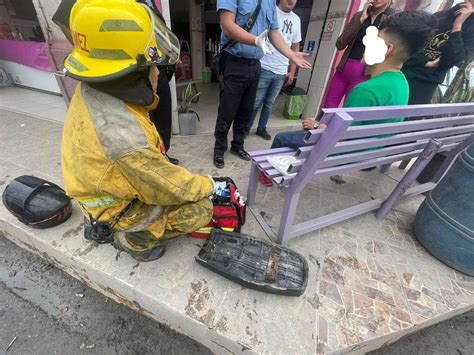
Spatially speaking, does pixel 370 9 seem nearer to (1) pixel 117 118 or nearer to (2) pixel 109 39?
(2) pixel 109 39

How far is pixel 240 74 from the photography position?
245 centimetres

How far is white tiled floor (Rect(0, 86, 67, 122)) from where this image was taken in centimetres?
416

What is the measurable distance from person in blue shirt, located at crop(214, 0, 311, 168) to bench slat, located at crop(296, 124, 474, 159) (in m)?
0.90

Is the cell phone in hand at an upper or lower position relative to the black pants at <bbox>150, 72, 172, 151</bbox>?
upper

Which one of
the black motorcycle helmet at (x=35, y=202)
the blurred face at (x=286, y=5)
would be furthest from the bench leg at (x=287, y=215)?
the blurred face at (x=286, y=5)

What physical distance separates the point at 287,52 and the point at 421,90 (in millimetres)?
1798

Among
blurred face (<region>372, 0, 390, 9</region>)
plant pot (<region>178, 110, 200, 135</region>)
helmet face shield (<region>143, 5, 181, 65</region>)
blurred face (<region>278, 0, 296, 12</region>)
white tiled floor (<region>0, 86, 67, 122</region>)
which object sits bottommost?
white tiled floor (<region>0, 86, 67, 122</region>)

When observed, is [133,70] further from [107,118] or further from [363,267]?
[363,267]

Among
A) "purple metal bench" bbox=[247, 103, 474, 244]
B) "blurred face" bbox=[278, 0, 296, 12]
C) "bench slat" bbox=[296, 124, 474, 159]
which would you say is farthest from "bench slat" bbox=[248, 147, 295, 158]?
"blurred face" bbox=[278, 0, 296, 12]

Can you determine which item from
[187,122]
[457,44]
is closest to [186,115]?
[187,122]

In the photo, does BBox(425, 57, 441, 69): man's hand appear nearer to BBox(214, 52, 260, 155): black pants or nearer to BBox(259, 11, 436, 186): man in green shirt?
BBox(259, 11, 436, 186): man in green shirt

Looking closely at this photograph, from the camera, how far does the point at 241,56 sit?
2.38 m

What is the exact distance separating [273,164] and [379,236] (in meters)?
1.33

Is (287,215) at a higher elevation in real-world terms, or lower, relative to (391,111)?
lower
